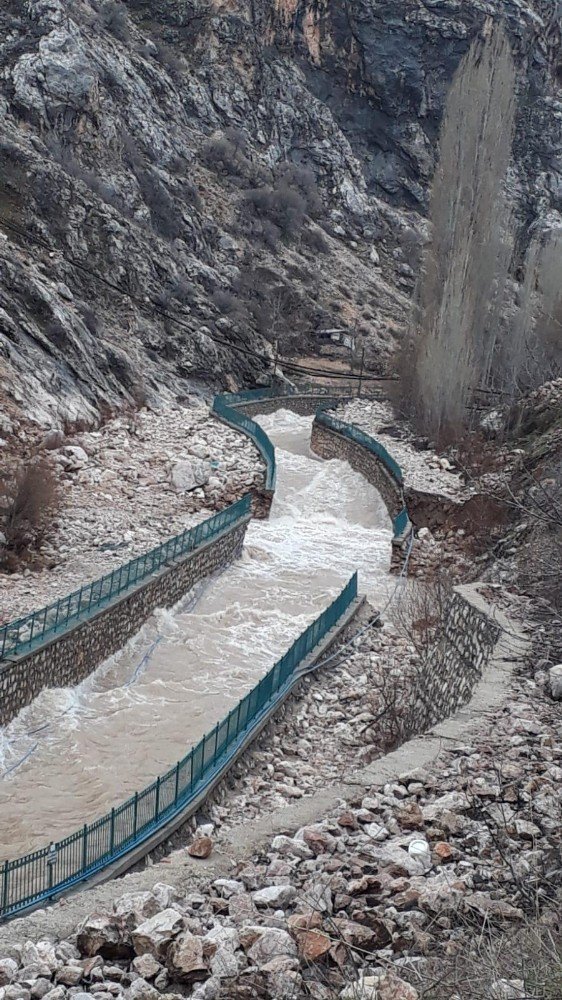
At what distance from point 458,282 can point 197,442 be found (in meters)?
13.6

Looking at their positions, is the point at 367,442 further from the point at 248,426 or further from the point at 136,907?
the point at 136,907

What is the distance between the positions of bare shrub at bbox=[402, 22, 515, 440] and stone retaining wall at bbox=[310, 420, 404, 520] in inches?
126

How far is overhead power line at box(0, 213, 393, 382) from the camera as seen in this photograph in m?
34.0

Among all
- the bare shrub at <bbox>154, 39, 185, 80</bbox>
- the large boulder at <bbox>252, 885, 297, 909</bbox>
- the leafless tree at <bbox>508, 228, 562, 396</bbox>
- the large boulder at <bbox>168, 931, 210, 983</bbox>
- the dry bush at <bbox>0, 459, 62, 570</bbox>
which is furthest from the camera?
the bare shrub at <bbox>154, 39, 185, 80</bbox>

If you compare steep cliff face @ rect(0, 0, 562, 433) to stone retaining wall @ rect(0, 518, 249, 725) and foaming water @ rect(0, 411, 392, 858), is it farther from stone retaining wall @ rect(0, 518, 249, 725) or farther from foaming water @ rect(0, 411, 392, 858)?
foaming water @ rect(0, 411, 392, 858)

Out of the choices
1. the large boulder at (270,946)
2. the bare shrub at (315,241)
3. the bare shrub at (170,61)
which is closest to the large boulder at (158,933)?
the large boulder at (270,946)

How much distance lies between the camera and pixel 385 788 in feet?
22.8

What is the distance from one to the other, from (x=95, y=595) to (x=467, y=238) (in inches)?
1011

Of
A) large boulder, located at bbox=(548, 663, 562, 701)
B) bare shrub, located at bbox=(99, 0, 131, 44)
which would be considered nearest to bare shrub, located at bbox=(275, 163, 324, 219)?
bare shrub, located at bbox=(99, 0, 131, 44)

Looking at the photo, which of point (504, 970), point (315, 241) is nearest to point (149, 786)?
point (504, 970)

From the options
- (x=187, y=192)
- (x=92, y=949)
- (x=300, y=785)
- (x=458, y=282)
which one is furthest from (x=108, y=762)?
(x=187, y=192)

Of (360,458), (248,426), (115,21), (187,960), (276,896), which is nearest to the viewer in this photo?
(187,960)

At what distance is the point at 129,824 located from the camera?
28.0 ft

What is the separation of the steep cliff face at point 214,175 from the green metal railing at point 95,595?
758cm
